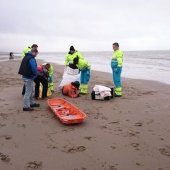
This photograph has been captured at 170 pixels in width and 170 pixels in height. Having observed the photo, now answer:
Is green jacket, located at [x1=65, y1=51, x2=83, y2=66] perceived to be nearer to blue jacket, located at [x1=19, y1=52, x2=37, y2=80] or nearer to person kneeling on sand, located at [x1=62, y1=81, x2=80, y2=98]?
person kneeling on sand, located at [x1=62, y1=81, x2=80, y2=98]

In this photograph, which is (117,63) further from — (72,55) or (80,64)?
(72,55)

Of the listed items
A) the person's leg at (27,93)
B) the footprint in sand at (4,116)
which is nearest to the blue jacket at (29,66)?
the person's leg at (27,93)

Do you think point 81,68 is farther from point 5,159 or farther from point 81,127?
point 5,159

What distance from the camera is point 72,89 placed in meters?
9.92

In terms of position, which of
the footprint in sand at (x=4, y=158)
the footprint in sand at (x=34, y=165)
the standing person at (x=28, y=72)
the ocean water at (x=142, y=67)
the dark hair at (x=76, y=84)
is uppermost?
the standing person at (x=28, y=72)

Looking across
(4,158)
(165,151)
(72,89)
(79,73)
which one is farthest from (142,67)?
(4,158)

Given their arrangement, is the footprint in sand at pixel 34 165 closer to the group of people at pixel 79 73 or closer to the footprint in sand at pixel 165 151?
the footprint in sand at pixel 165 151

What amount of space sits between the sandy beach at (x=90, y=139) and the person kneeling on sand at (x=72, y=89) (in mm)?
1385

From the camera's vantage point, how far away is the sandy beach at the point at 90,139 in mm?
4398

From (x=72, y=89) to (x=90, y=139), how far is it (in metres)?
4.60

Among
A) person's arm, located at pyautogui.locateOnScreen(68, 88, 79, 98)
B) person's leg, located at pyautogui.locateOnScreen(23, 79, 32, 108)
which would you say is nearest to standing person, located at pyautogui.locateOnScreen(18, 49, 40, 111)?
person's leg, located at pyautogui.locateOnScreen(23, 79, 32, 108)

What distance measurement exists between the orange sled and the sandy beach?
14cm

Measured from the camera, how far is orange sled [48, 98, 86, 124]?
631 cm

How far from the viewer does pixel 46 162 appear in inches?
172
